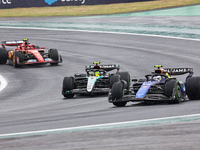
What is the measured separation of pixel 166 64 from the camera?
25.2 meters

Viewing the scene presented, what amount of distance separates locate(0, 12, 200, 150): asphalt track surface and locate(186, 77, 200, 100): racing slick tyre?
33 cm

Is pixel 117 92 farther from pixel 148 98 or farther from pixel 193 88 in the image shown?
pixel 193 88

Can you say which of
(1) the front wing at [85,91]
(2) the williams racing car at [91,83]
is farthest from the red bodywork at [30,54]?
(1) the front wing at [85,91]

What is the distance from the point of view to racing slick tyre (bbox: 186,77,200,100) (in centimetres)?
1325

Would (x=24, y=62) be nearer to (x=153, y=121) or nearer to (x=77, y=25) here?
(x=77, y=25)

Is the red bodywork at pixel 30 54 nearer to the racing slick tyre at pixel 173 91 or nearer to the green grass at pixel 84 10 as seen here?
the racing slick tyre at pixel 173 91

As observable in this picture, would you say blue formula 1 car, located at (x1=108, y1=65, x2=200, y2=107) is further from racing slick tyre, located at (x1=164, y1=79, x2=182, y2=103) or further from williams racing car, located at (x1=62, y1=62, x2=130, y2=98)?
williams racing car, located at (x1=62, y1=62, x2=130, y2=98)

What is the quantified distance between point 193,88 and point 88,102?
3.55 metres

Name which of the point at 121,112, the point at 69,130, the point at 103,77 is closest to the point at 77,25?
the point at 103,77

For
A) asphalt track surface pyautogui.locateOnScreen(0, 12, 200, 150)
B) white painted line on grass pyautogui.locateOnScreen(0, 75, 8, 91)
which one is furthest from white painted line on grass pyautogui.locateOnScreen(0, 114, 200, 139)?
Answer: white painted line on grass pyautogui.locateOnScreen(0, 75, 8, 91)

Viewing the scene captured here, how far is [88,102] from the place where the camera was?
15273 mm

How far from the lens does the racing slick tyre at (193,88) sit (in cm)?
1325

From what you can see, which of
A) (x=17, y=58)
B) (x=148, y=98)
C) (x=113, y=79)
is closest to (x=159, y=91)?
(x=148, y=98)

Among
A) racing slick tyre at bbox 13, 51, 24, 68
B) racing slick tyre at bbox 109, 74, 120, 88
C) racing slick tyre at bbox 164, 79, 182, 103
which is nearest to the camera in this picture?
racing slick tyre at bbox 164, 79, 182, 103
